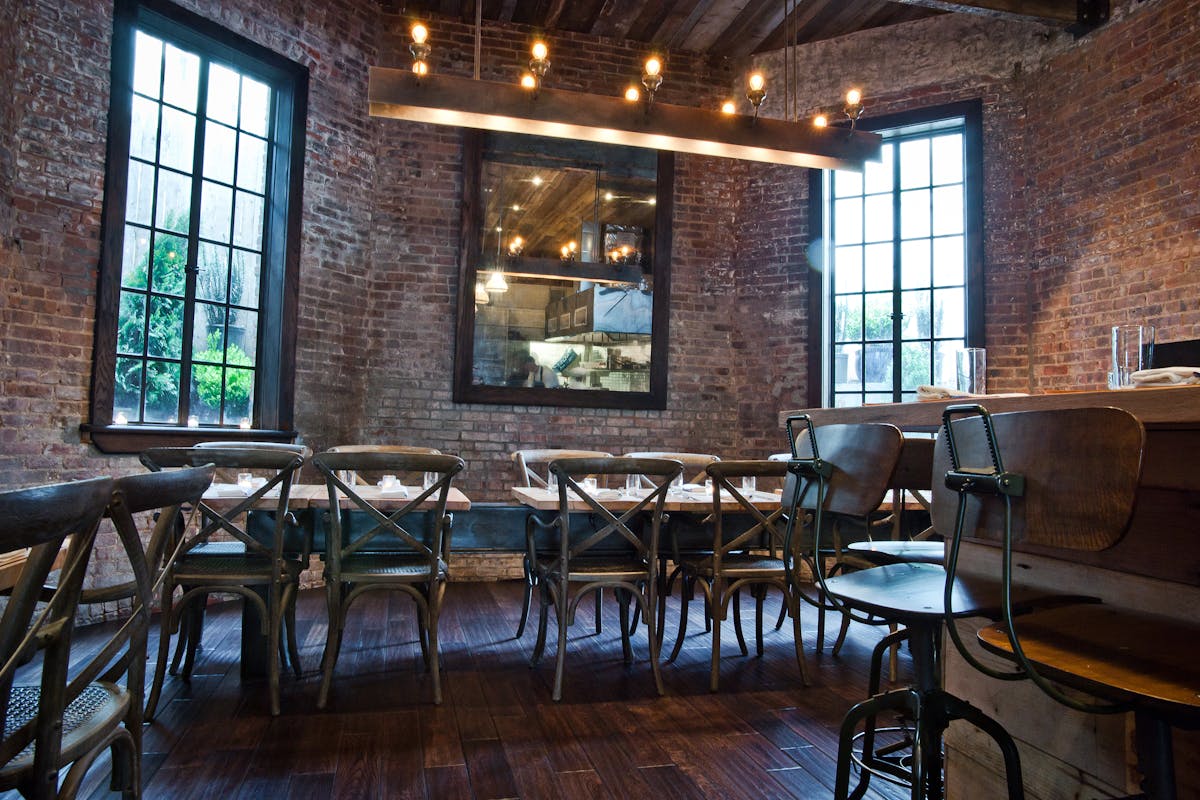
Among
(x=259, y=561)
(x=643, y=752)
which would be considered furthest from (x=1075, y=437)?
(x=259, y=561)

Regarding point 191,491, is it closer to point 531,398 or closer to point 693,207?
point 531,398

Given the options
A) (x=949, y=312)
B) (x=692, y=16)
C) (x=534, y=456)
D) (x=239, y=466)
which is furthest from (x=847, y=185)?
(x=239, y=466)

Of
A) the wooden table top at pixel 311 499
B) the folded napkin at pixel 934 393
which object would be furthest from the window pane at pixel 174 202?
the folded napkin at pixel 934 393

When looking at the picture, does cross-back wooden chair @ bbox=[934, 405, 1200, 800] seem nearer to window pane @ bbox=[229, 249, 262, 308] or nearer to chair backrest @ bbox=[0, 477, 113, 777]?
chair backrest @ bbox=[0, 477, 113, 777]

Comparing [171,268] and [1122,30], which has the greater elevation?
[1122,30]

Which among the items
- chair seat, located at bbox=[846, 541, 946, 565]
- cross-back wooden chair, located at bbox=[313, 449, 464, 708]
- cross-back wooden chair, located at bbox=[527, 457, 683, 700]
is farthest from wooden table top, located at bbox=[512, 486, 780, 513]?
chair seat, located at bbox=[846, 541, 946, 565]

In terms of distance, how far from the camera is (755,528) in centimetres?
338

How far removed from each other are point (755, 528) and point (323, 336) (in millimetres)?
3416

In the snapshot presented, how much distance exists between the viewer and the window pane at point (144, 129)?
14.4 feet

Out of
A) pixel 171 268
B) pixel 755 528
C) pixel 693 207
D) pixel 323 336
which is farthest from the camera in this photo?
pixel 693 207

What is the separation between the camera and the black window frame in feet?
17.5

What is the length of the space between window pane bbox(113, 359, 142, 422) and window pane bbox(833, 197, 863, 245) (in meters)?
5.02

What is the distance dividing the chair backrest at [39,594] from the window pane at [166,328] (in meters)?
3.71

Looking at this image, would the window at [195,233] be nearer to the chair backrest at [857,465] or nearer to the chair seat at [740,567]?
the chair seat at [740,567]
